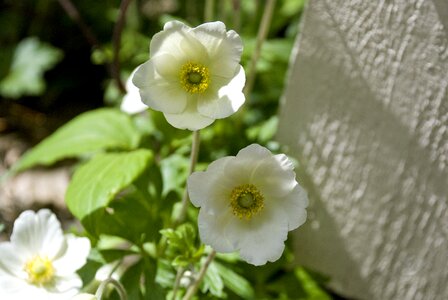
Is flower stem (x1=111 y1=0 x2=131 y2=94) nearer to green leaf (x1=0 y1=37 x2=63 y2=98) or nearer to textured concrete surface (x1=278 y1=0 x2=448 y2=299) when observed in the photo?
textured concrete surface (x1=278 y1=0 x2=448 y2=299)

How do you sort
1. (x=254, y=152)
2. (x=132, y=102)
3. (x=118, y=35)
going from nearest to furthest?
(x=254, y=152)
(x=118, y=35)
(x=132, y=102)

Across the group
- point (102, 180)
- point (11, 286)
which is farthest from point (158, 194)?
point (11, 286)

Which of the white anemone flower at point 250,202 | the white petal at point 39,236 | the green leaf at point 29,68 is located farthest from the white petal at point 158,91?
the green leaf at point 29,68

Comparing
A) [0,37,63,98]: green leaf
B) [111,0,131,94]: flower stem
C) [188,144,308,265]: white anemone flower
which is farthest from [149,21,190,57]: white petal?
[0,37,63,98]: green leaf

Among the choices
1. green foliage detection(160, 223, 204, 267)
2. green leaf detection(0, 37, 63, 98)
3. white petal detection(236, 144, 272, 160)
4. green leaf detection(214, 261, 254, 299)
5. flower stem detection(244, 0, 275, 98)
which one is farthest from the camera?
green leaf detection(0, 37, 63, 98)

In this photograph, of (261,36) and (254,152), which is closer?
(254,152)

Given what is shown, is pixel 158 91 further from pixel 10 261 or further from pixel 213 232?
pixel 10 261
